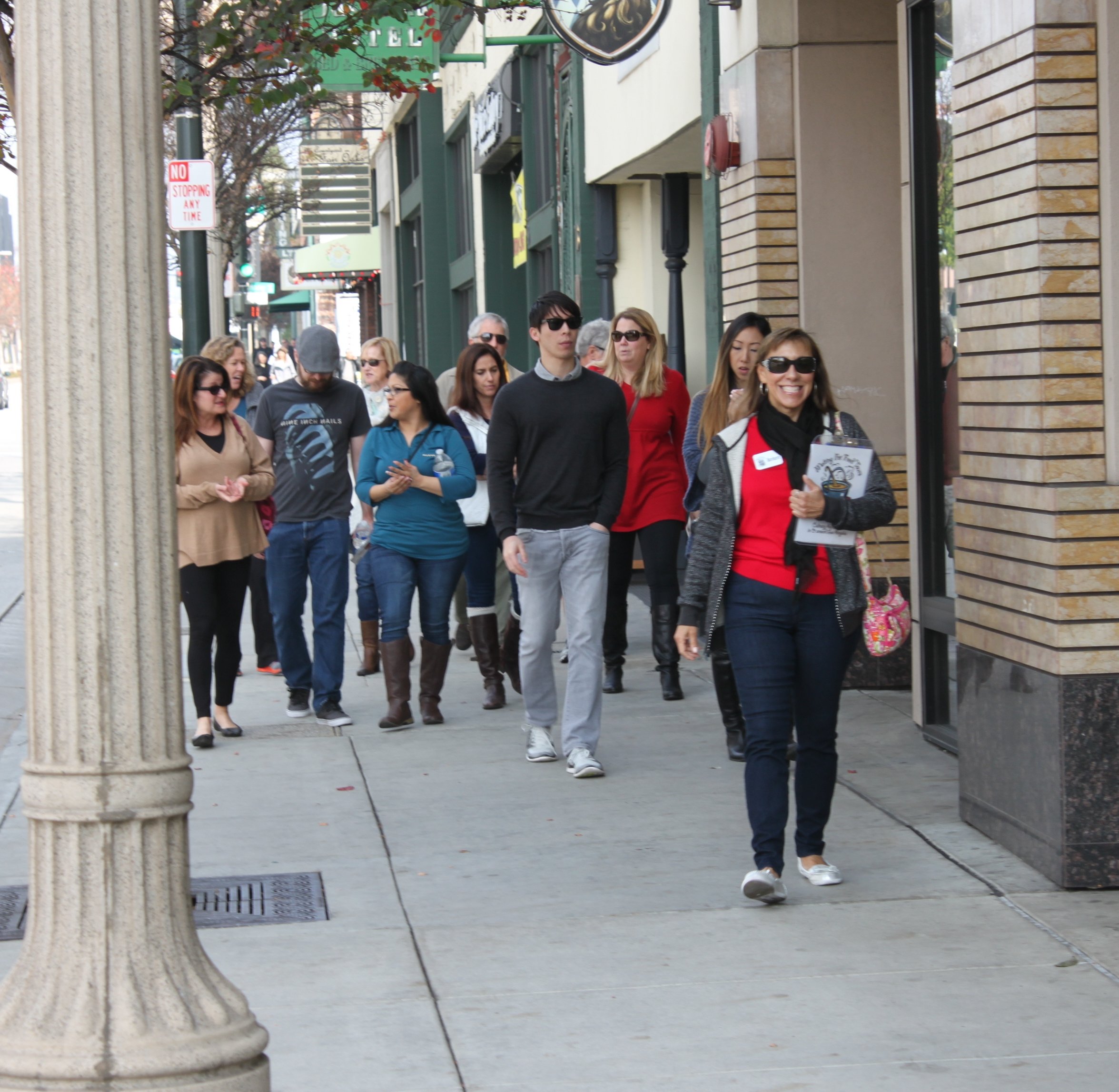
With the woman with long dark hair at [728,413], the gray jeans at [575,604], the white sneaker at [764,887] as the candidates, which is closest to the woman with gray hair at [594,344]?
the woman with long dark hair at [728,413]

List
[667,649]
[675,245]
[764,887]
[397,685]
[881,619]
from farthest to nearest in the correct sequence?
[675,245]
[667,649]
[397,685]
[881,619]
[764,887]

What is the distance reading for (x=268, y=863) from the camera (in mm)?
5934

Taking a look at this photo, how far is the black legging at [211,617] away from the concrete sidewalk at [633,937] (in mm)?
557

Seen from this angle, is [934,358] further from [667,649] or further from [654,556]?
[667,649]

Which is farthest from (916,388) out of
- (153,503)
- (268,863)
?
(153,503)

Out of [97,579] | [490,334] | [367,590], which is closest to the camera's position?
[97,579]

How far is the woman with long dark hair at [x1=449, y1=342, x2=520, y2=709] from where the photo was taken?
8.91m

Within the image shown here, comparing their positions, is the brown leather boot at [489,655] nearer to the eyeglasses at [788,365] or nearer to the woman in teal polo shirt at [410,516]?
the woman in teal polo shirt at [410,516]

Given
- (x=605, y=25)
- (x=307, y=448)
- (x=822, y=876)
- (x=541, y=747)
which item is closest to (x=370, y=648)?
(x=307, y=448)

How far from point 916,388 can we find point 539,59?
10.6m

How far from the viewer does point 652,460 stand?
28.0ft

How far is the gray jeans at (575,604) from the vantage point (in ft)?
23.4

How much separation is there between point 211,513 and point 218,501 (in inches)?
2.6

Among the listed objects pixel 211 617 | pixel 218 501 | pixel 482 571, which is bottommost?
pixel 211 617
